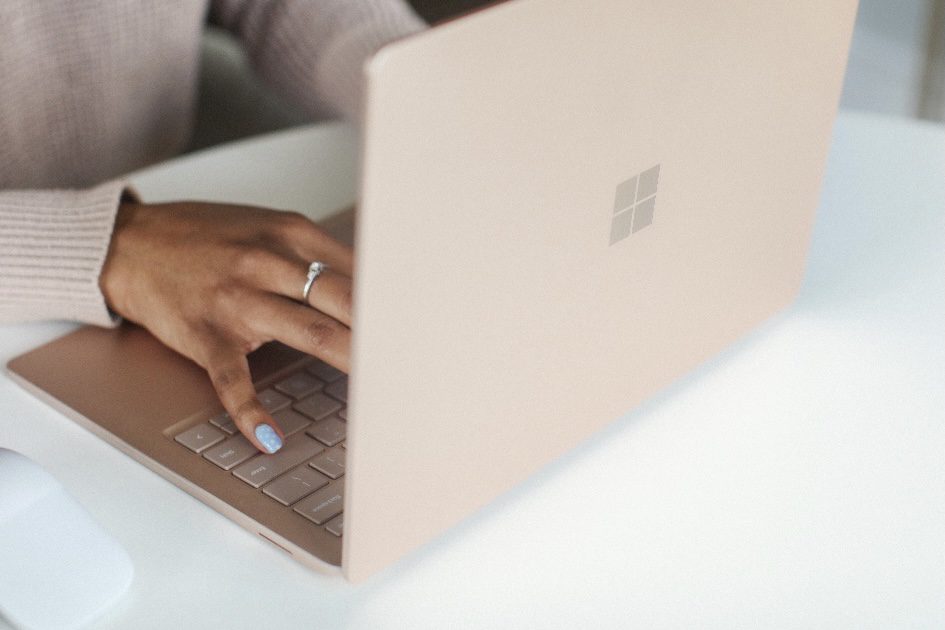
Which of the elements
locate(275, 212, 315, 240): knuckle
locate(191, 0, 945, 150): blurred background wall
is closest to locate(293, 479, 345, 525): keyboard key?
locate(275, 212, 315, 240): knuckle

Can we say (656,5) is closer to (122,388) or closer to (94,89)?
(122,388)

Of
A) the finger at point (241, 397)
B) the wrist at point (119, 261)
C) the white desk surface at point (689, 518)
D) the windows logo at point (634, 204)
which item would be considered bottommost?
the white desk surface at point (689, 518)

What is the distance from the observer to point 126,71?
111 cm

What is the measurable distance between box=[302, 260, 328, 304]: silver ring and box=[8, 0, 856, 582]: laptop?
0.05 meters

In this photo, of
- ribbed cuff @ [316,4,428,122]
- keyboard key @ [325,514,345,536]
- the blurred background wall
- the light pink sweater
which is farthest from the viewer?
the blurred background wall

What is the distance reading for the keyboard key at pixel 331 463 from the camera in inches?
24.2

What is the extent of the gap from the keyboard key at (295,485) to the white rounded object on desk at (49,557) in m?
0.09

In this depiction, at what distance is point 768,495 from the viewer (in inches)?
24.9

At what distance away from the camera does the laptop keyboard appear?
595 millimetres

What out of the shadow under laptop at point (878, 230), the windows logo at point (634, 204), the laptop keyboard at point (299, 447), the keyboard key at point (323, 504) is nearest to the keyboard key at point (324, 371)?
the laptop keyboard at point (299, 447)

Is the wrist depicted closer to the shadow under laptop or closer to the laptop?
the laptop

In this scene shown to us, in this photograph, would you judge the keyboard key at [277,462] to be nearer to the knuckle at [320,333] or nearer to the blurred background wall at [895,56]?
the knuckle at [320,333]

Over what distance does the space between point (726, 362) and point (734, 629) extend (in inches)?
9.7

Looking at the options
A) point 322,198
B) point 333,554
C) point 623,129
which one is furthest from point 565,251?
point 322,198
